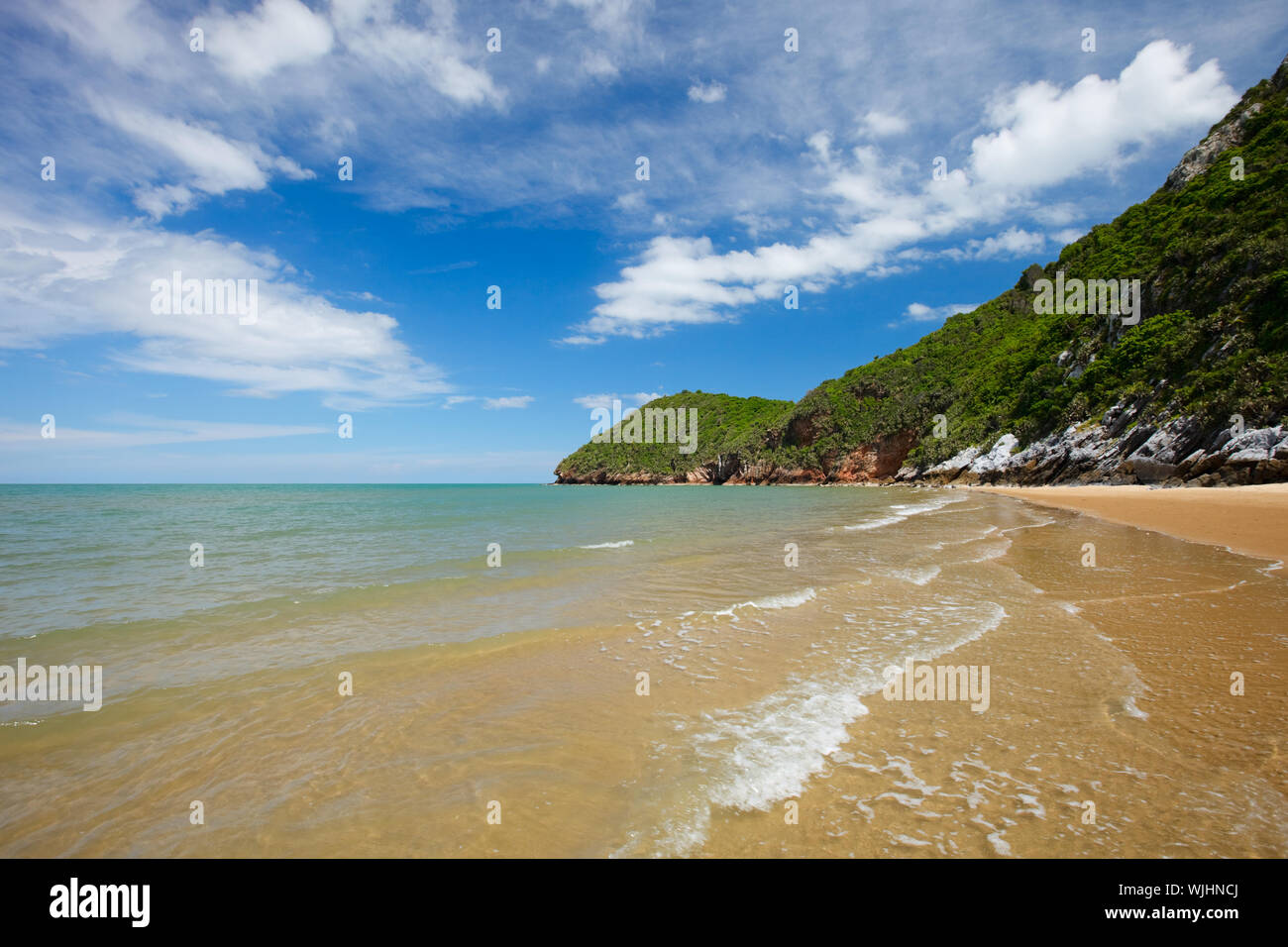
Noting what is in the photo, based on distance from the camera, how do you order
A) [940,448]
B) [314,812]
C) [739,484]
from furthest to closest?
[739,484] < [940,448] < [314,812]

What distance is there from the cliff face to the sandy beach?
320cm

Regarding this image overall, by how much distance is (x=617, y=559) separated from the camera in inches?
621

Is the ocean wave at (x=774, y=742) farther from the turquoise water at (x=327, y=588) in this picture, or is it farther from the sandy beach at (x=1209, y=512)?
the sandy beach at (x=1209, y=512)

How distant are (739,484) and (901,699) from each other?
12570cm

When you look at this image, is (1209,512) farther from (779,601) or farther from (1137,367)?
(1137,367)

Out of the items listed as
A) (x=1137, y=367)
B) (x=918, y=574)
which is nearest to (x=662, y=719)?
(x=918, y=574)

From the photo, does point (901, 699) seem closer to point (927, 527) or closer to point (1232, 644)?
point (1232, 644)

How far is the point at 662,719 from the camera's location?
5.27m

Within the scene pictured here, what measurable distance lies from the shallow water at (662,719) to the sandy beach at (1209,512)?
13.6 feet

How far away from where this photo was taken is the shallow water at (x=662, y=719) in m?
3.47

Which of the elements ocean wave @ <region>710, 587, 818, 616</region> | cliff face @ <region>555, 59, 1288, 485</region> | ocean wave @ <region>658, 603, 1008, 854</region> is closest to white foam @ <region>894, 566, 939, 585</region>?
ocean wave @ <region>710, 587, 818, 616</region>

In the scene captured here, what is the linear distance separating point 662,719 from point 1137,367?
57.9 meters

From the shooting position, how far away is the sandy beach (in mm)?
14501
